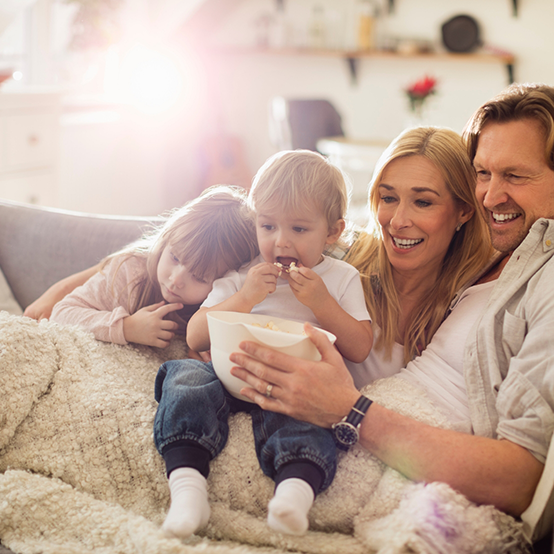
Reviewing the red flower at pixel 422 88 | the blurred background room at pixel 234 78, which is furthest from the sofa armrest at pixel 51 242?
the red flower at pixel 422 88

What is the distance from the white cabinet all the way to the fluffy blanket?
217cm

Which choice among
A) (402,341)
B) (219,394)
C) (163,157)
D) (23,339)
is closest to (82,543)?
(219,394)

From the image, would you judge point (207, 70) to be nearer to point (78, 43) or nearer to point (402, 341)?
point (78, 43)

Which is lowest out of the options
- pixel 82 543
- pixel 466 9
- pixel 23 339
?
pixel 82 543

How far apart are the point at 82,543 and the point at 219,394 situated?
349mm

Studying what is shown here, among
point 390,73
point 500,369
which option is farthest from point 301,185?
point 390,73

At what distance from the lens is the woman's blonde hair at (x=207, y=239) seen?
1406mm

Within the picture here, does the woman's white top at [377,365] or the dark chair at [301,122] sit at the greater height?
the dark chair at [301,122]

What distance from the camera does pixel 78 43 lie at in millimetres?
4164

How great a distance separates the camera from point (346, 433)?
1061 millimetres

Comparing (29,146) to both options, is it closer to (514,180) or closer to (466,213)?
(466,213)

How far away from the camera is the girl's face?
142cm

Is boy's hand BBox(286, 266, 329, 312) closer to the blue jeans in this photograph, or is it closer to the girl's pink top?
the blue jeans

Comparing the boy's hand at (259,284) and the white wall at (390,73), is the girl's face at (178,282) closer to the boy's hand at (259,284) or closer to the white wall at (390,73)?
the boy's hand at (259,284)
